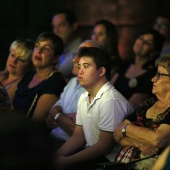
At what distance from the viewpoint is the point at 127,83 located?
17.3 feet

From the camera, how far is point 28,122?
1139 millimetres

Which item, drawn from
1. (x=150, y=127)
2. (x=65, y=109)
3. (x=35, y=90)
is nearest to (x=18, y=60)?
(x=35, y=90)

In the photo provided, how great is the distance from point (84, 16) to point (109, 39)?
197 cm

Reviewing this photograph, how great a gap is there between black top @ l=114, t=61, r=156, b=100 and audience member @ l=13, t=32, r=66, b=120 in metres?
0.81

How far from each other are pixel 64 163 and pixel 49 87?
1229mm

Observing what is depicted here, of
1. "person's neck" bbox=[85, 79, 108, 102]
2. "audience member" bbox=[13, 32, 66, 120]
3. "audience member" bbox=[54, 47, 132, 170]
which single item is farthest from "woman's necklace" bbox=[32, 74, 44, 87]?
"person's neck" bbox=[85, 79, 108, 102]

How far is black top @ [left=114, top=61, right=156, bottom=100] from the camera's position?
4895 millimetres

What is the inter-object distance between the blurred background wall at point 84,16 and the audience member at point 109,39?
150 centimetres

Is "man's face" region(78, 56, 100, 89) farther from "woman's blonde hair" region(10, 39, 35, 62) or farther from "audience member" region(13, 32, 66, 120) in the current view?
"woman's blonde hair" region(10, 39, 35, 62)

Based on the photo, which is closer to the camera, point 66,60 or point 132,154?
point 132,154

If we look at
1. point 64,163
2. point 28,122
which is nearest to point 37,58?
point 64,163

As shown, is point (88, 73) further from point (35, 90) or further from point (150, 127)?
point (35, 90)

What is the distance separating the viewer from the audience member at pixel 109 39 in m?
5.57

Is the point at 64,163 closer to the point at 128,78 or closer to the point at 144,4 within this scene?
the point at 128,78
